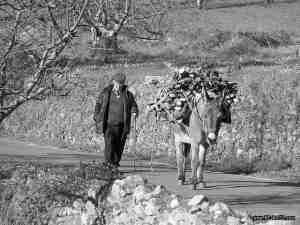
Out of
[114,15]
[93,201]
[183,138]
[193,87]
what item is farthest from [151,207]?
[114,15]

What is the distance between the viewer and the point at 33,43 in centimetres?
1223

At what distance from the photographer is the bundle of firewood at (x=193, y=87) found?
1431 cm

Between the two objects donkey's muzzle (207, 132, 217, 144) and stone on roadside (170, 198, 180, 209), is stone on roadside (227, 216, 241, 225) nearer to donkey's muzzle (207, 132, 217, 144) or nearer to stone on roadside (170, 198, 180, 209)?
stone on roadside (170, 198, 180, 209)

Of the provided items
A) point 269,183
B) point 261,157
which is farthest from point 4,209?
point 261,157

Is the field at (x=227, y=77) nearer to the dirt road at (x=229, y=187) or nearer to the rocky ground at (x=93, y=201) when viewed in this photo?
the dirt road at (x=229, y=187)

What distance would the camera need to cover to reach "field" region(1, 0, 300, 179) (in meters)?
20.8

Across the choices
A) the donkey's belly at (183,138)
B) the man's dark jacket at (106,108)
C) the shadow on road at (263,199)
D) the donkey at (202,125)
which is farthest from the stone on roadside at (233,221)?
the donkey's belly at (183,138)

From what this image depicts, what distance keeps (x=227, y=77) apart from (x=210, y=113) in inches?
395

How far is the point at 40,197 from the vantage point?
11039mm

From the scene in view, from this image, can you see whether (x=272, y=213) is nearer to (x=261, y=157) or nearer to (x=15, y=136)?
(x=261, y=157)

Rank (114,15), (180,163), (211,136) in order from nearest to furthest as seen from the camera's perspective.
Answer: (211,136), (180,163), (114,15)

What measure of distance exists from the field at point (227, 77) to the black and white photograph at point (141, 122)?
0.04m

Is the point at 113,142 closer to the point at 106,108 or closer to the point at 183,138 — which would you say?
→ the point at 106,108

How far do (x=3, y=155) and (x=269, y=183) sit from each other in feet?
22.5
